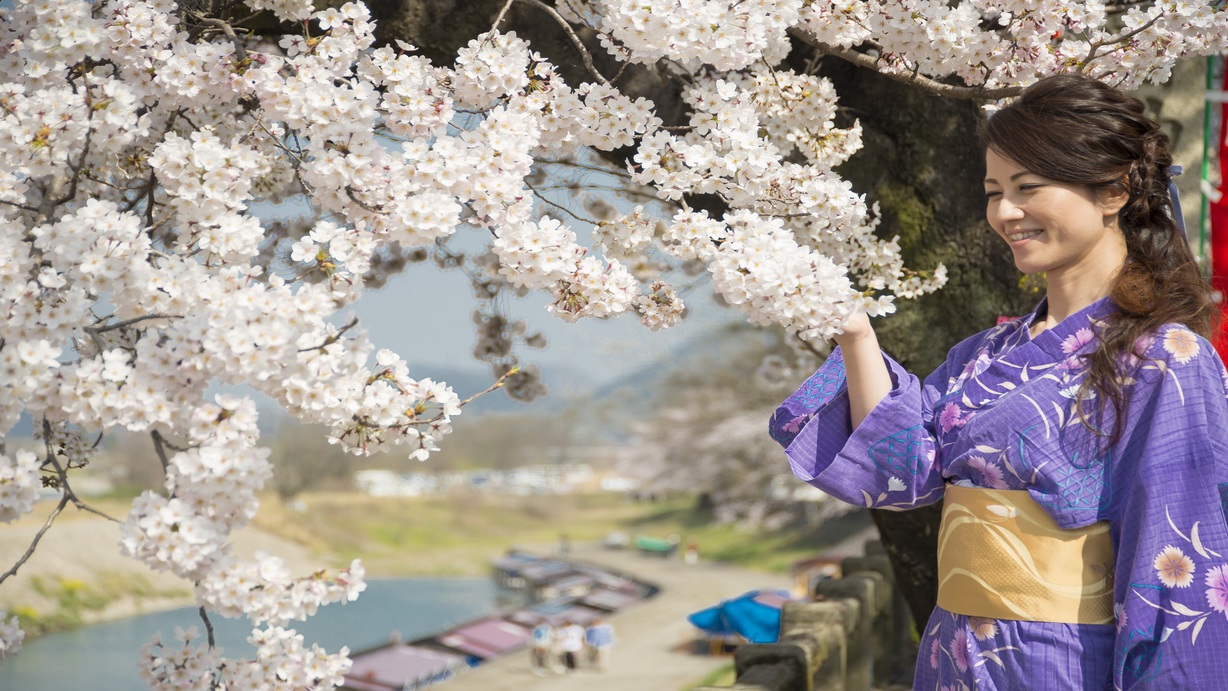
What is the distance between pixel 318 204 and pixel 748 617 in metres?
9.47

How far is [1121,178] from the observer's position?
5.41ft

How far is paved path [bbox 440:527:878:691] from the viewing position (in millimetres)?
13898

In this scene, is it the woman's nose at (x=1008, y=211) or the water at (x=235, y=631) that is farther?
the water at (x=235, y=631)

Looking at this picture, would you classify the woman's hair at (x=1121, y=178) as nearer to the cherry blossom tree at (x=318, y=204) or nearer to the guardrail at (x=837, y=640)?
the cherry blossom tree at (x=318, y=204)

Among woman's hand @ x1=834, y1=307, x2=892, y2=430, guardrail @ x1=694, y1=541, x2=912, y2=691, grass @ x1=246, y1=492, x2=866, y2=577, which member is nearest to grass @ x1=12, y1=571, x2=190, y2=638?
grass @ x1=246, y1=492, x2=866, y2=577

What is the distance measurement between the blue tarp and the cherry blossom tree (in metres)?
8.08

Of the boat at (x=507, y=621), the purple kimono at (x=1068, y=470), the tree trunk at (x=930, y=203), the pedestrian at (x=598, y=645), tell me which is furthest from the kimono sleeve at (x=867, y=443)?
the pedestrian at (x=598, y=645)

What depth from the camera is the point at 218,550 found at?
4.29 ft

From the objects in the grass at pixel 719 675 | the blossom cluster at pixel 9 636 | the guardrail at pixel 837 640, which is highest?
the blossom cluster at pixel 9 636

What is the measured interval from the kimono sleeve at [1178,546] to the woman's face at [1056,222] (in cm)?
25

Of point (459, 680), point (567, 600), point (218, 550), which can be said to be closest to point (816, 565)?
point (459, 680)

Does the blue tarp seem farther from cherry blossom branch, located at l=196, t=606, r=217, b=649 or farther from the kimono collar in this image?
cherry blossom branch, located at l=196, t=606, r=217, b=649

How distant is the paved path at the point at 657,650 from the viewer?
13.9 meters

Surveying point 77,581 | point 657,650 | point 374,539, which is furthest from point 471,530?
point 657,650
